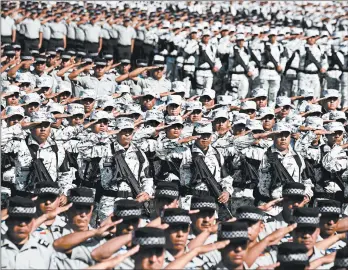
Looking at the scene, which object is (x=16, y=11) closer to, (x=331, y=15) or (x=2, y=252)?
(x=331, y=15)

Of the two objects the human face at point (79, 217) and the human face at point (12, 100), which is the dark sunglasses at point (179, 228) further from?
the human face at point (12, 100)

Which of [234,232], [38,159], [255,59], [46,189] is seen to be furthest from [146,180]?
[255,59]

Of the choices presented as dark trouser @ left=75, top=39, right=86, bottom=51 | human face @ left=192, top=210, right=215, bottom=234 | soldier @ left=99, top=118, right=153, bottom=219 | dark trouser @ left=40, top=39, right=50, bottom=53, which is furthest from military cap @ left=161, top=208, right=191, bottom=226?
dark trouser @ left=75, top=39, right=86, bottom=51

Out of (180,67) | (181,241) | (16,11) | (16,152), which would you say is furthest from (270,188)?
(16,11)

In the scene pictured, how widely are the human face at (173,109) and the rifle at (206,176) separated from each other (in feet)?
10.6

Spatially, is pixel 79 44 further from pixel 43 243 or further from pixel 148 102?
pixel 43 243

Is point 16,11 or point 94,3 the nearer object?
point 16,11

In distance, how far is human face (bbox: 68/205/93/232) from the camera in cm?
1262

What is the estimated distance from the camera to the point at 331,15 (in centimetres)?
4109

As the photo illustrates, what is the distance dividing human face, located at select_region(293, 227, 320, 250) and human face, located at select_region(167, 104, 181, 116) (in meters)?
7.40

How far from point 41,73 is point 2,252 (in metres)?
13.4

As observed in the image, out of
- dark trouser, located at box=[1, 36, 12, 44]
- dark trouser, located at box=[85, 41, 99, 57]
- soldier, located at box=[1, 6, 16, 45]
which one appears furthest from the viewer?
dark trouser, located at box=[85, 41, 99, 57]

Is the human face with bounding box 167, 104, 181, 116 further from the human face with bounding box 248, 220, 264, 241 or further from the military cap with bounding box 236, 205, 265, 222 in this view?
the human face with bounding box 248, 220, 264, 241

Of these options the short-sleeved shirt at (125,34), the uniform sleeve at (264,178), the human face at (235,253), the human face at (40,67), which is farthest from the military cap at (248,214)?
the short-sleeved shirt at (125,34)
